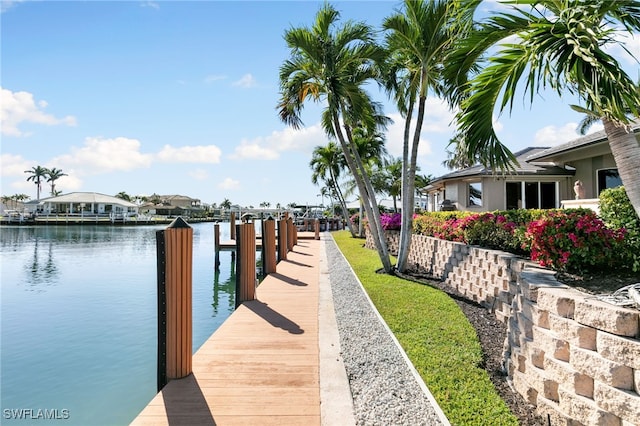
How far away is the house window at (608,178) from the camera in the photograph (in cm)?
1083

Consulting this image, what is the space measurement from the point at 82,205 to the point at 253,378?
217ft

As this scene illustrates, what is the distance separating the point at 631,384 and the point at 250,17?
1061cm

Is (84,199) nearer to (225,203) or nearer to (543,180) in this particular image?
(225,203)

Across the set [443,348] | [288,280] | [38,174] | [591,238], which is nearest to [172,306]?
[443,348]

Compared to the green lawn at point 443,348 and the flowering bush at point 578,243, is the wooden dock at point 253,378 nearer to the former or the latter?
the green lawn at point 443,348

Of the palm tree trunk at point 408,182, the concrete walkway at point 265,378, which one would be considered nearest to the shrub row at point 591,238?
the concrete walkway at point 265,378

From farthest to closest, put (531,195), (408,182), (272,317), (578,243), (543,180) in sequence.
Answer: (531,195) < (543,180) < (408,182) < (272,317) < (578,243)

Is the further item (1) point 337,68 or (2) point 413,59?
(1) point 337,68

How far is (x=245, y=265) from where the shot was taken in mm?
6816

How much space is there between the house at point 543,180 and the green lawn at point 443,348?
5585 mm

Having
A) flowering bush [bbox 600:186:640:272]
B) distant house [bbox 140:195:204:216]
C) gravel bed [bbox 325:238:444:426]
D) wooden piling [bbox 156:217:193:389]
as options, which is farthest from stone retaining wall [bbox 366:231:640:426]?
distant house [bbox 140:195:204:216]

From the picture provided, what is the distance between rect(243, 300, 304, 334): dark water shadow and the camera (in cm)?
505

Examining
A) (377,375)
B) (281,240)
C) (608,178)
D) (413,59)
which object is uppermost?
(413,59)

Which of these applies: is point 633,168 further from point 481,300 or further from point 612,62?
point 481,300
